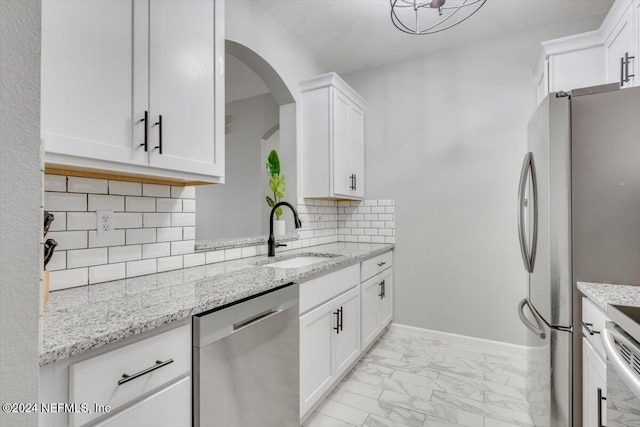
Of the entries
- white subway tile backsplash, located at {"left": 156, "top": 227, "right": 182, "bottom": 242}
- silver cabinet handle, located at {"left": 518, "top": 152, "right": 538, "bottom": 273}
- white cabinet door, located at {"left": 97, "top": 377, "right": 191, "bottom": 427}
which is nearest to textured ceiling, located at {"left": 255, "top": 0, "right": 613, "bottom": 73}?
silver cabinet handle, located at {"left": 518, "top": 152, "right": 538, "bottom": 273}

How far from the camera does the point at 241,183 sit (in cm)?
412

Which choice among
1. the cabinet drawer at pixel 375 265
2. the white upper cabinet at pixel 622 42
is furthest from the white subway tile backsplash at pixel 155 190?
the white upper cabinet at pixel 622 42

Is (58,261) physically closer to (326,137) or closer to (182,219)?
(182,219)

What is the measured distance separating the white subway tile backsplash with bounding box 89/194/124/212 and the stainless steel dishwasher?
0.70 m

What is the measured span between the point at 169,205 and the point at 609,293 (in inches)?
78.6

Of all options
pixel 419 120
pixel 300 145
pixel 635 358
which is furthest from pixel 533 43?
pixel 635 358

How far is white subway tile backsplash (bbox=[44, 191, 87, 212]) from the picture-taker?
1.12 m

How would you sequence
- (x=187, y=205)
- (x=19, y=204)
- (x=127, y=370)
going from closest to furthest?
(x=19, y=204) → (x=127, y=370) → (x=187, y=205)

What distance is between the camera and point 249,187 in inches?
160

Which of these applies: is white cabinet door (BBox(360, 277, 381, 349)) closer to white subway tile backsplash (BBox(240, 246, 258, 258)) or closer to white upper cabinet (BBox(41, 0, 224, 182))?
white subway tile backsplash (BBox(240, 246, 258, 258))

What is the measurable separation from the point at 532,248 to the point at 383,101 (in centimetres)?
210

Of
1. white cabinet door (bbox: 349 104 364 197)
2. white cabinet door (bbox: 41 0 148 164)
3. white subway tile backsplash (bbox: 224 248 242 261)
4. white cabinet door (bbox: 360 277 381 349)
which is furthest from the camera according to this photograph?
white cabinet door (bbox: 349 104 364 197)

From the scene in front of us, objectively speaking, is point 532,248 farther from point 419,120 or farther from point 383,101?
point 383,101

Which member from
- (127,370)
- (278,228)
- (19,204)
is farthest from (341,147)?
(19,204)
